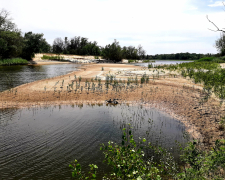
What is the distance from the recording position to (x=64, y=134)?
730 centimetres

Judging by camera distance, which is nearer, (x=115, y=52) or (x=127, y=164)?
(x=127, y=164)

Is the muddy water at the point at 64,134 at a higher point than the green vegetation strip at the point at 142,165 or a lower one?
lower

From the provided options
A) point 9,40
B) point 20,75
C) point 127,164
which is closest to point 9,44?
point 9,40

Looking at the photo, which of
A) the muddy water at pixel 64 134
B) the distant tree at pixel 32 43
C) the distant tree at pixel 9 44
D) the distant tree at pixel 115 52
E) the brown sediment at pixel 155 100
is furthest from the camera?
the distant tree at pixel 115 52

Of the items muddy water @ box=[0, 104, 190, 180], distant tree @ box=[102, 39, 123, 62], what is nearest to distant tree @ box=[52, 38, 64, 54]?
distant tree @ box=[102, 39, 123, 62]

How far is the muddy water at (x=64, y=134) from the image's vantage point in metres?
5.25

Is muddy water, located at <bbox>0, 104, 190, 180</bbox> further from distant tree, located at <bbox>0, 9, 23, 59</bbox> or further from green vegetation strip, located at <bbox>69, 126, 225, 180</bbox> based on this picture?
distant tree, located at <bbox>0, 9, 23, 59</bbox>

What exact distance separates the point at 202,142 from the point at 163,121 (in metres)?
2.36

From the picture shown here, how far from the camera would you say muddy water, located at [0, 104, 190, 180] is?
525cm

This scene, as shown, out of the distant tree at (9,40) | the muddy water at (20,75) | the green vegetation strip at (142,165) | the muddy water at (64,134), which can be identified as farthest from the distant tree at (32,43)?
the green vegetation strip at (142,165)

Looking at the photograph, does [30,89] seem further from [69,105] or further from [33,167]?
[33,167]

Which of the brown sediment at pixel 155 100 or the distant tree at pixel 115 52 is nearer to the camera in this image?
the brown sediment at pixel 155 100

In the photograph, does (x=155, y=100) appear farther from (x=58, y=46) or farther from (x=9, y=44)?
(x=58, y=46)

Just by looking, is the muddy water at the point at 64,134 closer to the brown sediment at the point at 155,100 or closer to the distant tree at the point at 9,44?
the brown sediment at the point at 155,100
